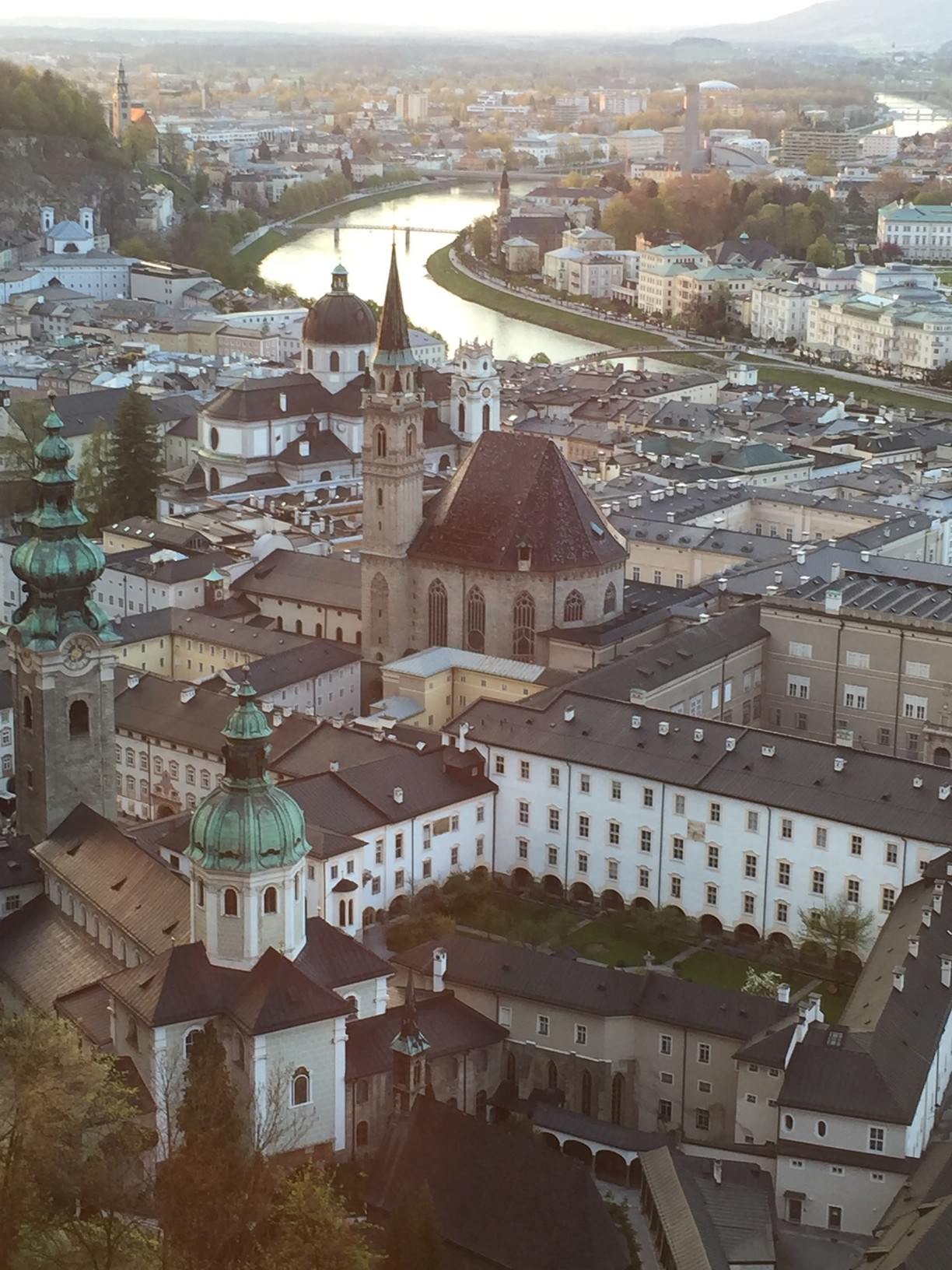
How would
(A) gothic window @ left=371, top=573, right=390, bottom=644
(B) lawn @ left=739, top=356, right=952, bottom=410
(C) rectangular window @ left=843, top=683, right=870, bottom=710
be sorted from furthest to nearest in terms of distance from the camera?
(B) lawn @ left=739, top=356, right=952, bottom=410 → (A) gothic window @ left=371, top=573, right=390, bottom=644 → (C) rectangular window @ left=843, top=683, right=870, bottom=710

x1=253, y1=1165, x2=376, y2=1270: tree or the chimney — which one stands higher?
x1=253, y1=1165, x2=376, y2=1270: tree

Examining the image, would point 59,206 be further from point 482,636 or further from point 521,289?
point 482,636

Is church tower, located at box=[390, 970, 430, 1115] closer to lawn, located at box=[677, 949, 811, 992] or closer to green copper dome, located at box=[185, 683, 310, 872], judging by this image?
green copper dome, located at box=[185, 683, 310, 872]

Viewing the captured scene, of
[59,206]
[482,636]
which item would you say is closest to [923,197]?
[59,206]

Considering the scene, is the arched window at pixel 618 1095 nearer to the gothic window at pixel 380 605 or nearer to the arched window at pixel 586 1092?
the arched window at pixel 586 1092

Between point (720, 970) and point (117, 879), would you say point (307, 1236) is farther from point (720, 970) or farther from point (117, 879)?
point (720, 970)

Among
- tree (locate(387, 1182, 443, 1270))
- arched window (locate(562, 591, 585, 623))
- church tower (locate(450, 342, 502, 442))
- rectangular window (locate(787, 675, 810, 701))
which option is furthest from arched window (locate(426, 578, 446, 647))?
tree (locate(387, 1182, 443, 1270))
